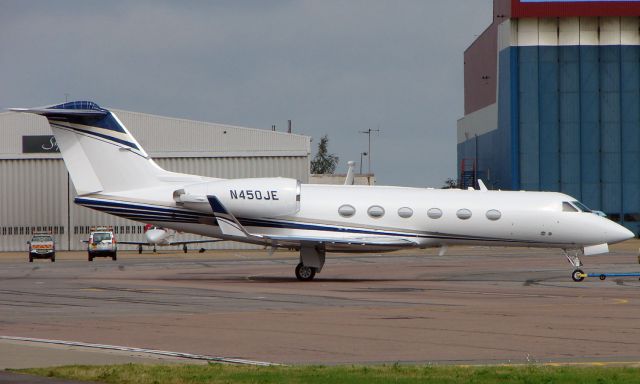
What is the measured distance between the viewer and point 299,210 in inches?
1293

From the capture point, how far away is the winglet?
3206 centimetres

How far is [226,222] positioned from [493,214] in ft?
27.3

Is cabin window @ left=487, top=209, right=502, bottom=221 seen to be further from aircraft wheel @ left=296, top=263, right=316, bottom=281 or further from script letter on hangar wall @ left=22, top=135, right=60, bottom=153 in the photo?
script letter on hangar wall @ left=22, top=135, right=60, bottom=153

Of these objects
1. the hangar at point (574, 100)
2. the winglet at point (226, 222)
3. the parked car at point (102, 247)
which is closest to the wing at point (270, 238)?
the winglet at point (226, 222)

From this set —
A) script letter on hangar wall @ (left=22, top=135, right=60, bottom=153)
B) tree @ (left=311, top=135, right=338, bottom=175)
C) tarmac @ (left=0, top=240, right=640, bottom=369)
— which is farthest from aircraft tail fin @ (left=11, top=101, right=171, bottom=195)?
tree @ (left=311, top=135, right=338, bottom=175)

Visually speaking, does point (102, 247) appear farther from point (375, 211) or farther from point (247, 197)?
point (375, 211)

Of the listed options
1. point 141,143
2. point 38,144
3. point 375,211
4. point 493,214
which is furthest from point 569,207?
point 38,144

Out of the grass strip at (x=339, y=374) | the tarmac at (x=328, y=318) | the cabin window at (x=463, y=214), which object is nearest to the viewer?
the grass strip at (x=339, y=374)

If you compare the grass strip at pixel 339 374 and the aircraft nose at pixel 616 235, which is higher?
the aircraft nose at pixel 616 235

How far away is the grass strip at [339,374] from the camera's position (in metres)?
12.4

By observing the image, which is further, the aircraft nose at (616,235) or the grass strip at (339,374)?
the aircraft nose at (616,235)

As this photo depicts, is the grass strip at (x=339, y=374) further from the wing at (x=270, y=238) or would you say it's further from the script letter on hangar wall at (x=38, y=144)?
the script letter on hangar wall at (x=38, y=144)

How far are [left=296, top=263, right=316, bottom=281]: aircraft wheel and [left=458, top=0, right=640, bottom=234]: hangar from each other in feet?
138

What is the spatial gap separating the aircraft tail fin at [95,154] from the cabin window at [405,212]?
296 inches
